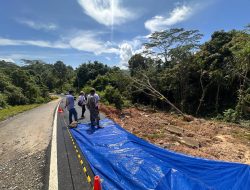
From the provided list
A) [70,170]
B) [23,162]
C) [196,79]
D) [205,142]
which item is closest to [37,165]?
[23,162]

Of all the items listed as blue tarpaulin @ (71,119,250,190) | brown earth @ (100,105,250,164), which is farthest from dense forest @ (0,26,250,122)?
blue tarpaulin @ (71,119,250,190)

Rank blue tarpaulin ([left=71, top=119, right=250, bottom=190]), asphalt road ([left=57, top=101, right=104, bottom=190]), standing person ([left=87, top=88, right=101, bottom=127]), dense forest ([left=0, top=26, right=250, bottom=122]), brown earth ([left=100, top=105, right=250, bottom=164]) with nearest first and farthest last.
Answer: blue tarpaulin ([left=71, top=119, right=250, bottom=190])
asphalt road ([left=57, top=101, right=104, bottom=190])
brown earth ([left=100, top=105, right=250, bottom=164])
standing person ([left=87, top=88, right=101, bottom=127])
dense forest ([left=0, top=26, right=250, bottom=122])

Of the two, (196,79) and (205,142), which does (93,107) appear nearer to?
(205,142)

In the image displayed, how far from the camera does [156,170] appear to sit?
5266mm

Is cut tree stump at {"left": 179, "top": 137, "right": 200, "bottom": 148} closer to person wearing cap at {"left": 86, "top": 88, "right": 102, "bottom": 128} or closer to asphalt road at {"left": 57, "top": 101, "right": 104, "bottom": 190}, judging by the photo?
person wearing cap at {"left": 86, "top": 88, "right": 102, "bottom": 128}

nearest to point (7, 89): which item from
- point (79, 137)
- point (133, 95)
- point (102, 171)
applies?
point (133, 95)

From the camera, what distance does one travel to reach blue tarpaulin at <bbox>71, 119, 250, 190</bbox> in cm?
454

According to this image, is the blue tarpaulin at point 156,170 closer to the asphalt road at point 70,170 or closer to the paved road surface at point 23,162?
the asphalt road at point 70,170

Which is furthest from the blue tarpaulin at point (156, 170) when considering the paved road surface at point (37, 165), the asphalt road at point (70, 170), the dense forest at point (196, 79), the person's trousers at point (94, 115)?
the dense forest at point (196, 79)

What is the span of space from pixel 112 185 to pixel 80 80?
6201 centimetres

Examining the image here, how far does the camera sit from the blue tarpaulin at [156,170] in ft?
14.9

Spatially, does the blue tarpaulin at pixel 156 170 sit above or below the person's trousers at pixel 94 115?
below

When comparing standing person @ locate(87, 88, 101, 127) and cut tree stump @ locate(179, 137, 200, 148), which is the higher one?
standing person @ locate(87, 88, 101, 127)

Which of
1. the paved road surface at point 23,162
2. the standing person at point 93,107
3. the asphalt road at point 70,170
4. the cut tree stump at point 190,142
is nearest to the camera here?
the asphalt road at point 70,170
